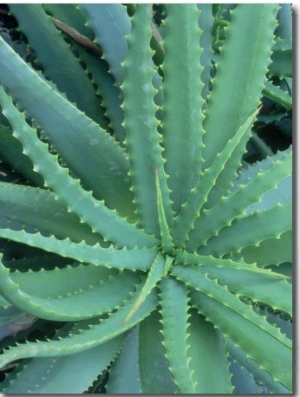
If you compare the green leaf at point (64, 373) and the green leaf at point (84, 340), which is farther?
the green leaf at point (64, 373)

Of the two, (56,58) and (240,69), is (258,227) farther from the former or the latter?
(56,58)

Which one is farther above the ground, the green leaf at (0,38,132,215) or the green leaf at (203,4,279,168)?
the green leaf at (203,4,279,168)

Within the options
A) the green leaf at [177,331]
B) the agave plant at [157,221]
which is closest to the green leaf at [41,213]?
the agave plant at [157,221]

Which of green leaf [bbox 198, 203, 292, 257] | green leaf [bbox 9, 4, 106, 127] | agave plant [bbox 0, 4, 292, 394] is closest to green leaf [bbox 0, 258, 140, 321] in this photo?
agave plant [bbox 0, 4, 292, 394]

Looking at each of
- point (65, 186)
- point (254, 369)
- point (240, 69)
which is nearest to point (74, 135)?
point (65, 186)

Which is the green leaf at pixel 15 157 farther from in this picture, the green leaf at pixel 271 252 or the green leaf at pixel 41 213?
the green leaf at pixel 271 252

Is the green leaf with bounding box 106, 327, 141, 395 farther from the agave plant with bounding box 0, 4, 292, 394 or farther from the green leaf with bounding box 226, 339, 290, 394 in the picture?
the green leaf with bounding box 226, 339, 290, 394

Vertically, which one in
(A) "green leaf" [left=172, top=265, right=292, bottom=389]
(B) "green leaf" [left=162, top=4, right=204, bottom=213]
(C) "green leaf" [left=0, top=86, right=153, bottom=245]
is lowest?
(A) "green leaf" [left=172, top=265, right=292, bottom=389]

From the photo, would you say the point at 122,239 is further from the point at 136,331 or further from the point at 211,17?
the point at 211,17
